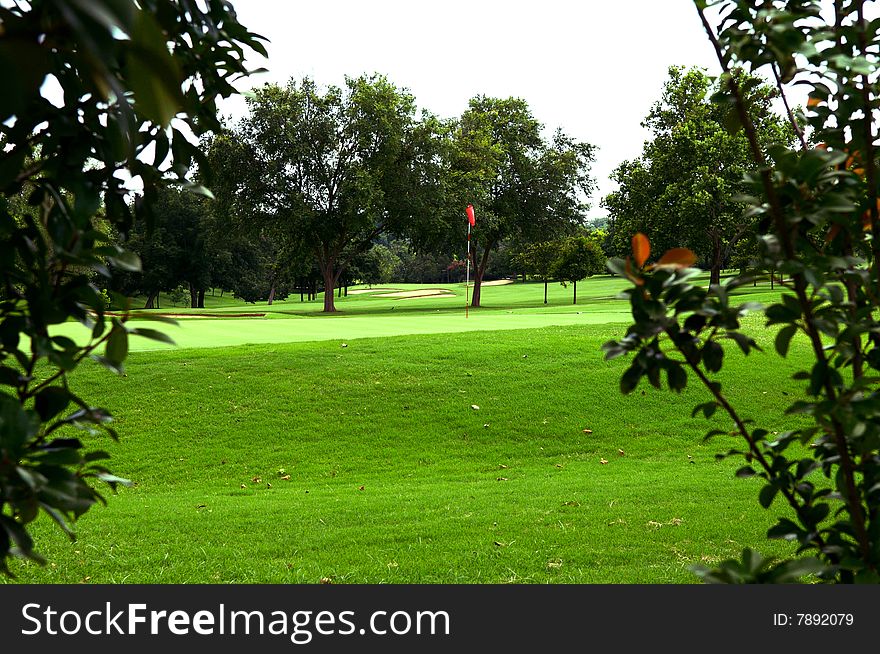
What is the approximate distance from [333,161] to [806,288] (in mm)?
31627

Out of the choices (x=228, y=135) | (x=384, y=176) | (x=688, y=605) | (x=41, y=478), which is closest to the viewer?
(x=41, y=478)

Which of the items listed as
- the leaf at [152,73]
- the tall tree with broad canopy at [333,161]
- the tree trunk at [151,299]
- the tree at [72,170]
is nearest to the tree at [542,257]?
the tall tree with broad canopy at [333,161]

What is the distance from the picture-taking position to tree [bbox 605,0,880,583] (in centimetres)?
123

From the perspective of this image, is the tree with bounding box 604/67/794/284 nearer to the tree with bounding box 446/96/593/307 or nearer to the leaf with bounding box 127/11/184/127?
the tree with bounding box 446/96/593/307

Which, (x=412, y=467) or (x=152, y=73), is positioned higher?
(x=152, y=73)

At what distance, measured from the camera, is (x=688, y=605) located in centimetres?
140

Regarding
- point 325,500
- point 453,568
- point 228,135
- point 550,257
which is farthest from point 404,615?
point 550,257

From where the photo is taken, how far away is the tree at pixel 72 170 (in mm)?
527

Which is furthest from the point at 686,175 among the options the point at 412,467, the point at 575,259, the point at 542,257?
the point at 412,467

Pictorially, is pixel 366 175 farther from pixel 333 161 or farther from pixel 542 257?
pixel 542 257

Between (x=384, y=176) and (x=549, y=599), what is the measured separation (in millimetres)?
31027

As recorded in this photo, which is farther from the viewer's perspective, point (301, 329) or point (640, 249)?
point (301, 329)

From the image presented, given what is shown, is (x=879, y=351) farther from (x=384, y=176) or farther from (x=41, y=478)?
(x=384, y=176)

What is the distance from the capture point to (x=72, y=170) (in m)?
1.26
